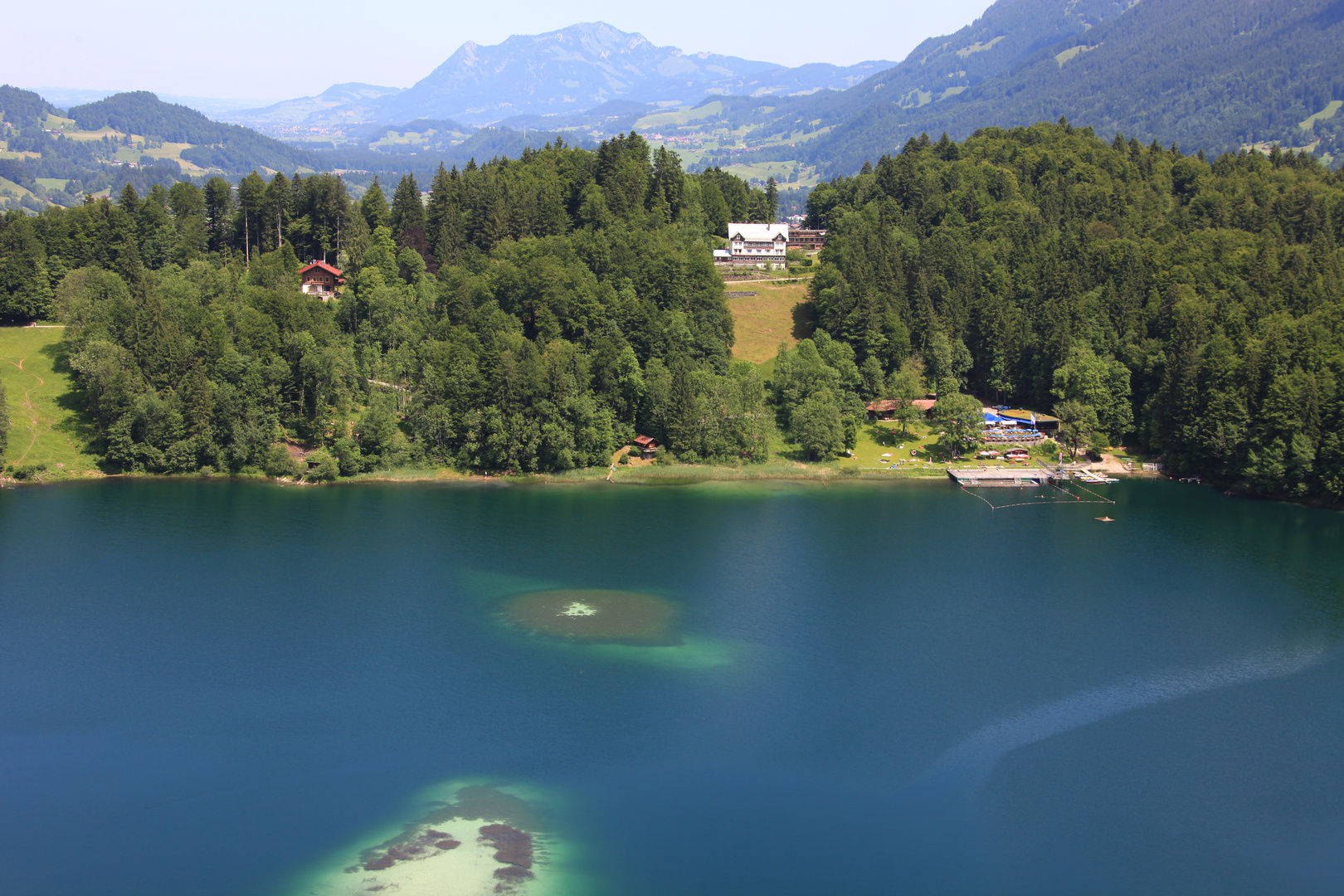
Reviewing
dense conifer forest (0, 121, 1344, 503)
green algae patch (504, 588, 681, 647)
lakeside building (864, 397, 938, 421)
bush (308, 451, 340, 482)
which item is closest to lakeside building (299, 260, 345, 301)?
dense conifer forest (0, 121, 1344, 503)

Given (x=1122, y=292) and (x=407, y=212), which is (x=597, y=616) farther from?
(x=407, y=212)

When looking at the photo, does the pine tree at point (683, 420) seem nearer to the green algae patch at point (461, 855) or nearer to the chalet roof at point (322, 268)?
the chalet roof at point (322, 268)

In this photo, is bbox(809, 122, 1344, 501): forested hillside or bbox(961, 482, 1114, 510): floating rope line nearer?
bbox(961, 482, 1114, 510): floating rope line

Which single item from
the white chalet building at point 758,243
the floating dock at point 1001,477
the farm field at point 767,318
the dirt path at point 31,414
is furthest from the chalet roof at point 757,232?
the dirt path at point 31,414

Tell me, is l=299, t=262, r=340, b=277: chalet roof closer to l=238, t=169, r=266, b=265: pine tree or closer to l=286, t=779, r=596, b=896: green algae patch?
l=238, t=169, r=266, b=265: pine tree

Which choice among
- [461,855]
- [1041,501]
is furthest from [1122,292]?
[461,855]

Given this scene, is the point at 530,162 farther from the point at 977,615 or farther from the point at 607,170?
the point at 977,615
